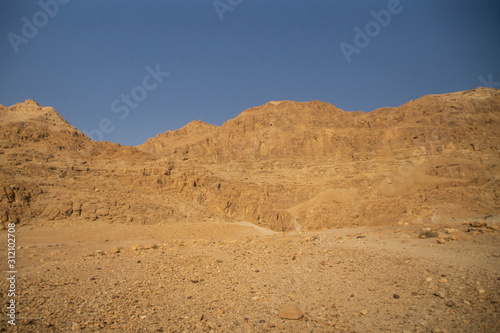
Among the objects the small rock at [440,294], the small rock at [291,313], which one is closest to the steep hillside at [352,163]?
the small rock at [440,294]

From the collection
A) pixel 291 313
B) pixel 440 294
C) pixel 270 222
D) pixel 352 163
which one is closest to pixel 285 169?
pixel 352 163

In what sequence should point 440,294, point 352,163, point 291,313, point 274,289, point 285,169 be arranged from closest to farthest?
point 291,313, point 440,294, point 274,289, point 352,163, point 285,169

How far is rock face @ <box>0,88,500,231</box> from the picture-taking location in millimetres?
21812

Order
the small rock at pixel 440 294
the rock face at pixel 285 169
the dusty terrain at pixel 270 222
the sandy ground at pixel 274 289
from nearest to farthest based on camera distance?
the sandy ground at pixel 274 289, the dusty terrain at pixel 270 222, the small rock at pixel 440 294, the rock face at pixel 285 169

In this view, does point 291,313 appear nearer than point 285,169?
Yes

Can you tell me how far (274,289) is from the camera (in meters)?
5.68

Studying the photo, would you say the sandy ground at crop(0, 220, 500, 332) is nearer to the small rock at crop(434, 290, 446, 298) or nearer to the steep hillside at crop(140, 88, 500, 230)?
the small rock at crop(434, 290, 446, 298)

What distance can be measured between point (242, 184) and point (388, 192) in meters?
16.1

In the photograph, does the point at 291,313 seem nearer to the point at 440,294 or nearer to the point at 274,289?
the point at 274,289

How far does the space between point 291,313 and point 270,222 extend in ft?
81.0

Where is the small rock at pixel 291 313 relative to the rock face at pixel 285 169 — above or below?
below

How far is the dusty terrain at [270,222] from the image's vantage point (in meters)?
4.57

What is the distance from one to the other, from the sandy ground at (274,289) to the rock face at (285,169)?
14194 mm

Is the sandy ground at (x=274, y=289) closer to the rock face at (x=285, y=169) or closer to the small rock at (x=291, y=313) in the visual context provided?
the small rock at (x=291, y=313)
